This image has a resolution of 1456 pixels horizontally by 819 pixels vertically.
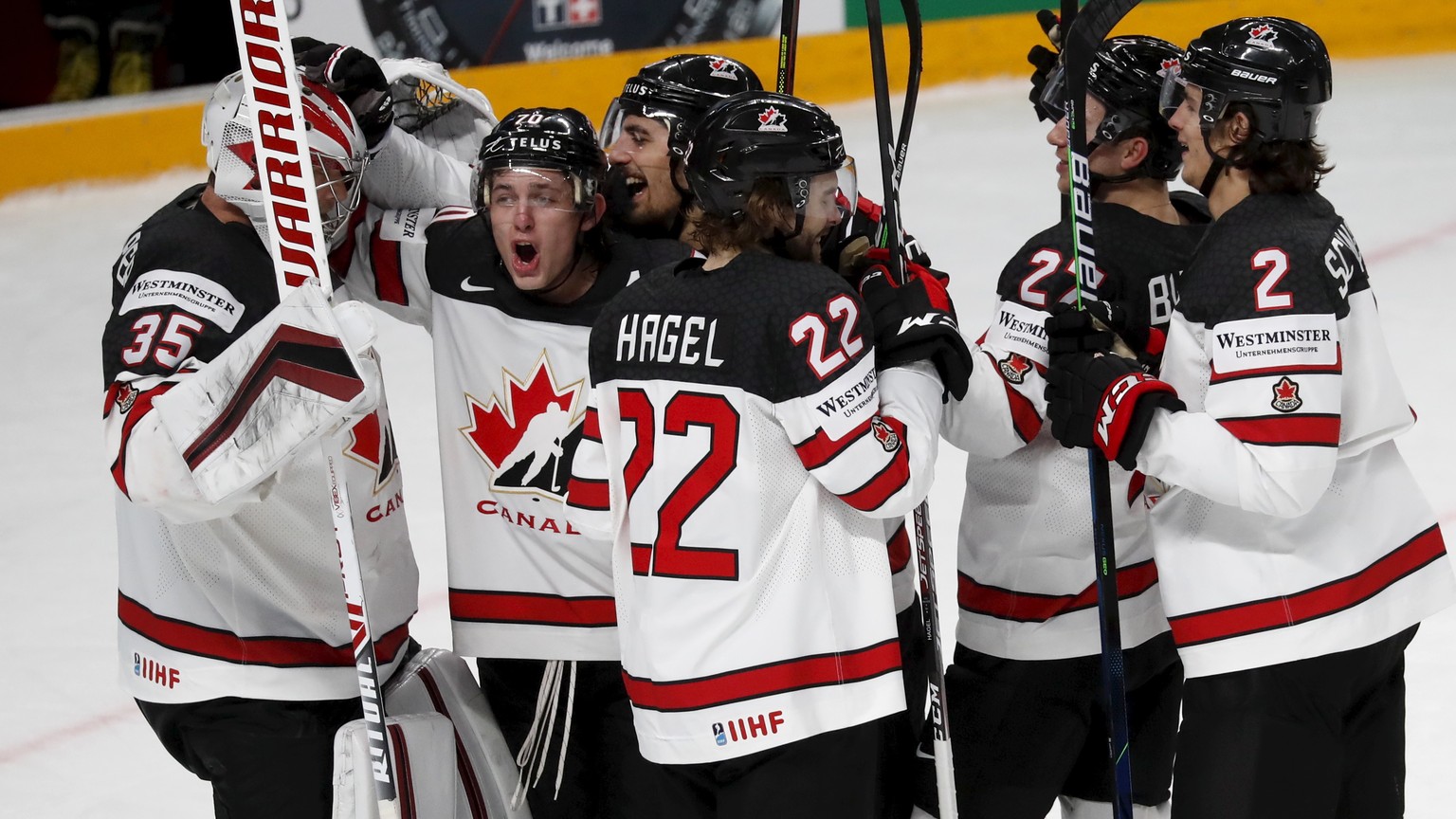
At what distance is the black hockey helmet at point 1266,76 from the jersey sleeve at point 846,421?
1.69ft

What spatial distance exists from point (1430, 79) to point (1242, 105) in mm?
5921

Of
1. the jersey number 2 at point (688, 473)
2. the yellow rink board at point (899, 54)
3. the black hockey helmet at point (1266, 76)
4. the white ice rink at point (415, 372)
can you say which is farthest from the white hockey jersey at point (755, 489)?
the yellow rink board at point (899, 54)

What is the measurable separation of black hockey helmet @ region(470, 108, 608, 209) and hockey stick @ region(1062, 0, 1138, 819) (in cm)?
60

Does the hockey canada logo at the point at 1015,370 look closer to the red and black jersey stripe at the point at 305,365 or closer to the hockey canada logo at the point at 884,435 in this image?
the hockey canada logo at the point at 884,435

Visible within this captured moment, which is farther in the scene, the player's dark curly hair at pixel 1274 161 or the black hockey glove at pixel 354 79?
the black hockey glove at pixel 354 79

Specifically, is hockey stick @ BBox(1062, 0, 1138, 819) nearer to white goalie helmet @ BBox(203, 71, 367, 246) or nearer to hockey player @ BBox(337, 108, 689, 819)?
hockey player @ BBox(337, 108, 689, 819)

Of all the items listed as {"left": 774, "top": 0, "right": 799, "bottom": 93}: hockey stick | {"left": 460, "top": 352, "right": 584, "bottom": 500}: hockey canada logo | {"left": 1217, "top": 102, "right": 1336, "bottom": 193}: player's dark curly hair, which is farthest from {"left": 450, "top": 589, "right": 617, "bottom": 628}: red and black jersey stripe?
{"left": 1217, "top": 102, "right": 1336, "bottom": 193}: player's dark curly hair

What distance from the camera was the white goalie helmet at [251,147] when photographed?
2.10 metres

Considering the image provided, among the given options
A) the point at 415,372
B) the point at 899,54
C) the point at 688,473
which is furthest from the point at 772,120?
the point at 899,54

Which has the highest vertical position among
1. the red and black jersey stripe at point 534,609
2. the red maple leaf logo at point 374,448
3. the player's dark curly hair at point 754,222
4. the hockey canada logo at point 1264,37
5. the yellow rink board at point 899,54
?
the hockey canada logo at point 1264,37

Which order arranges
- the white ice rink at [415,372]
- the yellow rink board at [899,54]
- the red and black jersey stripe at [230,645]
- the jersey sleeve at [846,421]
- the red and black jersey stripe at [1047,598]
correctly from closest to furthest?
the jersey sleeve at [846,421], the red and black jersey stripe at [230,645], the red and black jersey stripe at [1047,598], the white ice rink at [415,372], the yellow rink board at [899,54]

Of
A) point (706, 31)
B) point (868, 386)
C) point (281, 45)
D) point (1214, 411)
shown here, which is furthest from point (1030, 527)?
point (706, 31)

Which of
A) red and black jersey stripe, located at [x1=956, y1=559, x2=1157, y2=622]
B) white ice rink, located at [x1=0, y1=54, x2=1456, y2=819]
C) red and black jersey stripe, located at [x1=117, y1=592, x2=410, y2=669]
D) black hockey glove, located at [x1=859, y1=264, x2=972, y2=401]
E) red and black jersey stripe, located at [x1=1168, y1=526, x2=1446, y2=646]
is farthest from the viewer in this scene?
white ice rink, located at [x1=0, y1=54, x2=1456, y2=819]

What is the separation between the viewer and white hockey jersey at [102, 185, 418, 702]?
2006 millimetres
